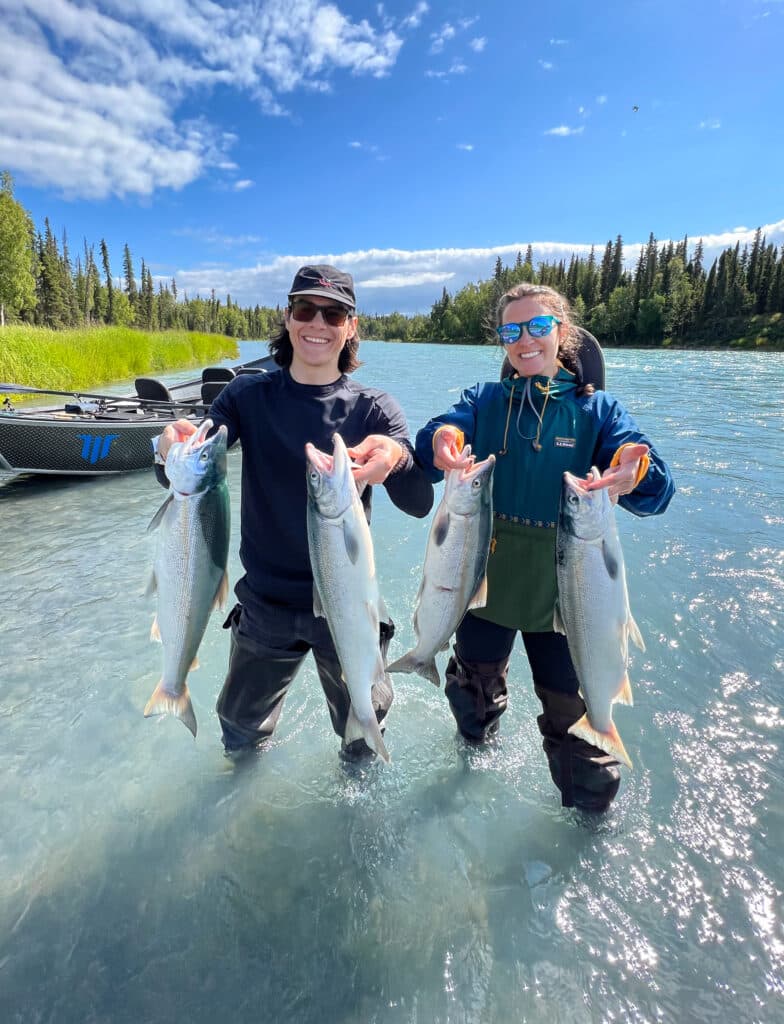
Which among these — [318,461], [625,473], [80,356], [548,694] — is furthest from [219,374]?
[625,473]

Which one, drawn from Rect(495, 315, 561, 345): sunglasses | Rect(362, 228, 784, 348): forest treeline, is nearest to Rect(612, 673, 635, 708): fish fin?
Rect(495, 315, 561, 345): sunglasses

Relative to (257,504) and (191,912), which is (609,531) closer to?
(257,504)

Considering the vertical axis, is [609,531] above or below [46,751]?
above

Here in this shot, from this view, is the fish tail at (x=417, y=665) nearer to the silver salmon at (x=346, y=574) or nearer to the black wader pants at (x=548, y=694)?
the silver salmon at (x=346, y=574)

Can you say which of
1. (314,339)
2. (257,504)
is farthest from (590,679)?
(314,339)

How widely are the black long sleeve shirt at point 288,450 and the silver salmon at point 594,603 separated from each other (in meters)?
0.74

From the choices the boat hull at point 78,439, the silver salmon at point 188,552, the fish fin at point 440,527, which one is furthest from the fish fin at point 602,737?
the boat hull at point 78,439

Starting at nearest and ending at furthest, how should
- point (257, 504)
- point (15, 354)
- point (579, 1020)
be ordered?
point (579, 1020), point (257, 504), point (15, 354)

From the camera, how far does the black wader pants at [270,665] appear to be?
116 inches

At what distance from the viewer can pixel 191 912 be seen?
9.69 feet

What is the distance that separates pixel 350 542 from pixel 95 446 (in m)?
10.4

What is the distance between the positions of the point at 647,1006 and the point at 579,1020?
357 mm

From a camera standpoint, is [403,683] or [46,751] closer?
[46,751]

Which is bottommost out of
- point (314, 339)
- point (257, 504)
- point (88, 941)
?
point (88, 941)
